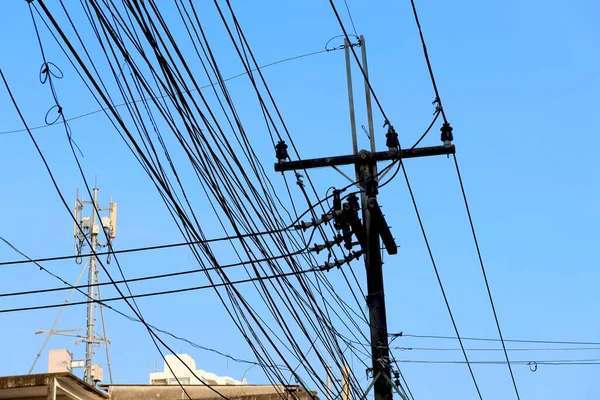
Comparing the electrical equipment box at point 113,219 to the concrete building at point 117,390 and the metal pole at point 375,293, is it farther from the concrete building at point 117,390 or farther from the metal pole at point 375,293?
the metal pole at point 375,293

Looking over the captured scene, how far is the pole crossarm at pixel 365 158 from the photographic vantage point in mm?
13383

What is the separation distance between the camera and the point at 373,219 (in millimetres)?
13656

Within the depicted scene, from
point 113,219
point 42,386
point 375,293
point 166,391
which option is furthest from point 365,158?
point 113,219

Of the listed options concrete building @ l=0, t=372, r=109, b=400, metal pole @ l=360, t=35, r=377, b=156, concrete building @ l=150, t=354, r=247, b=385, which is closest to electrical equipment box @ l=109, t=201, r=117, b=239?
concrete building @ l=150, t=354, r=247, b=385

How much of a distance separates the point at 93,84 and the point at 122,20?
2.52 feet

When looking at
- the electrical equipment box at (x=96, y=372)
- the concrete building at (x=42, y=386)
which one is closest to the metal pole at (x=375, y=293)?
the concrete building at (x=42, y=386)

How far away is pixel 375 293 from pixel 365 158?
72.2 inches

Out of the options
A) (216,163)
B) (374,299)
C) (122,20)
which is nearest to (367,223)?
(374,299)

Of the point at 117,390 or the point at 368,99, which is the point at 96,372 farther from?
the point at 368,99

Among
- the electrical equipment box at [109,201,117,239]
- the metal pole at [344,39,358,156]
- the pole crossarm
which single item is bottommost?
the pole crossarm

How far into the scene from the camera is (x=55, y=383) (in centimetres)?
1997

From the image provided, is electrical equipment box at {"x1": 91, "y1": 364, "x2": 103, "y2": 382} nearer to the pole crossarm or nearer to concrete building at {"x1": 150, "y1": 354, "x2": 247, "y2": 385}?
concrete building at {"x1": 150, "y1": 354, "x2": 247, "y2": 385}

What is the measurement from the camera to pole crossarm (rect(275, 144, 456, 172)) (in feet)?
43.9

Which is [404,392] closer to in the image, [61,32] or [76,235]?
[61,32]
